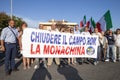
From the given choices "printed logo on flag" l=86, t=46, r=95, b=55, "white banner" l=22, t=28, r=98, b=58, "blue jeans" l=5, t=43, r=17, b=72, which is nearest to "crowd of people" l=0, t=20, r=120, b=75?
"blue jeans" l=5, t=43, r=17, b=72

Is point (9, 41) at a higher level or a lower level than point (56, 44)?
higher

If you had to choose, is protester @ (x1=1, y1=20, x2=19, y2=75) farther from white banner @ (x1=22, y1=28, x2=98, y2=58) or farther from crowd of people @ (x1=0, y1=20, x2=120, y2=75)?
white banner @ (x1=22, y1=28, x2=98, y2=58)

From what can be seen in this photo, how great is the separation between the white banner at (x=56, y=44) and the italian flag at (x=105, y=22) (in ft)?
11.1

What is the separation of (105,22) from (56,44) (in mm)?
5325

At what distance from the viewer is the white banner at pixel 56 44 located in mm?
9336

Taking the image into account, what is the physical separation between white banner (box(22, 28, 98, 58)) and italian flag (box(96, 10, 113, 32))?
3375mm

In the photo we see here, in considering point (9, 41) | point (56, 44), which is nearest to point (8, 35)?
point (9, 41)

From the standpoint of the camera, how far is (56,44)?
10.2 metres

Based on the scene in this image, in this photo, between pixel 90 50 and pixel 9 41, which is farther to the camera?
pixel 90 50

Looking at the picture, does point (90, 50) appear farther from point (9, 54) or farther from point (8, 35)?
point (8, 35)

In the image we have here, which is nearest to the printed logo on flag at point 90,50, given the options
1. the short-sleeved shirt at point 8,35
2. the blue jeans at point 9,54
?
the blue jeans at point 9,54

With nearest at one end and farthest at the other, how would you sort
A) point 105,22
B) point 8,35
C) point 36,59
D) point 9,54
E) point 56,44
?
point 8,35, point 9,54, point 56,44, point 36,59, point 105,22

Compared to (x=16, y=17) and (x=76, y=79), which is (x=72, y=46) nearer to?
(x=76, y=79)

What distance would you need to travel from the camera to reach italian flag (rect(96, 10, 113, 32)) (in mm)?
14361
